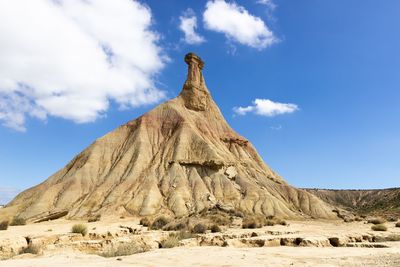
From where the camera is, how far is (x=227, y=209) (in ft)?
147

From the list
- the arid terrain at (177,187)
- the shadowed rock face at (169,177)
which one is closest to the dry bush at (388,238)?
the arid terrain at (177,187)

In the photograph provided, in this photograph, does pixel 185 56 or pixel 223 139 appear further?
pixel 185 56

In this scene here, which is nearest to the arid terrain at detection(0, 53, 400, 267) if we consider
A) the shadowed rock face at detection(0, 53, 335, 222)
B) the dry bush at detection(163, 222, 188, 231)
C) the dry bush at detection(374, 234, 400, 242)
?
the dry bush at detection(163, 222, 188, 231)

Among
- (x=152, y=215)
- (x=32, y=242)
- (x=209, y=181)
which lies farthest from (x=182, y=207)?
(x=32, y=242)

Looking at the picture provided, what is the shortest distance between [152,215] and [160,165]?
1351 cm

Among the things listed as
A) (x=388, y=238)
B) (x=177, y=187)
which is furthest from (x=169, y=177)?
(x=388, y=238)

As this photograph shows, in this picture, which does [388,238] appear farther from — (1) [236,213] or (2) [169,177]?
(2) [169,177]

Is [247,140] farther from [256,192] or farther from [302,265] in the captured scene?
[302,265]

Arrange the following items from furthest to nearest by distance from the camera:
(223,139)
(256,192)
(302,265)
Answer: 1. (223,139)
2. (256,192)
3. (302,265)

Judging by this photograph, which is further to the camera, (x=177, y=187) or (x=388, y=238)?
(x=177, y=187)

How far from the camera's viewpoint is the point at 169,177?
54.0 m

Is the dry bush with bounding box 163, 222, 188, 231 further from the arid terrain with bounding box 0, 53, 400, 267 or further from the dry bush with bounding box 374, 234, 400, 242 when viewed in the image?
the dry bush with bounding box 374, 234, 400, 242

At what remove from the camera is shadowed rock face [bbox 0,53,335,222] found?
4866 centimetres

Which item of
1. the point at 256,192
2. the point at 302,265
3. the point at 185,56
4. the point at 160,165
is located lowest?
the point at 302,265
